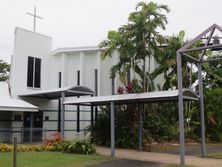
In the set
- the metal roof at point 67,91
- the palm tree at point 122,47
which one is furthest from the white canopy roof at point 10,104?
the palm tree at point 122,47

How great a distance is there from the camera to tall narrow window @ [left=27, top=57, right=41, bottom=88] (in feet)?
77.1

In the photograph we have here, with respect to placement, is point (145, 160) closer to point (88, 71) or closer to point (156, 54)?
point (156, 54)

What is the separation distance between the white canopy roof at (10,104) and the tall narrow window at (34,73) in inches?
66.3

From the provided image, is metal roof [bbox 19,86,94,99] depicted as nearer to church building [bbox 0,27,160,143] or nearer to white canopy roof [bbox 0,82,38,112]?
church building [bbox 0,27,160,143]

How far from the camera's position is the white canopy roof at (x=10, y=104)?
19.1 metres

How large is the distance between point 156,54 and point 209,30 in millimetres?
7194

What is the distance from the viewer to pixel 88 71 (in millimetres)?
26312

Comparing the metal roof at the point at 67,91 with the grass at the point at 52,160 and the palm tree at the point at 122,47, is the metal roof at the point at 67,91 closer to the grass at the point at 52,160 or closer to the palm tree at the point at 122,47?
the palm tree at the point at 122,47

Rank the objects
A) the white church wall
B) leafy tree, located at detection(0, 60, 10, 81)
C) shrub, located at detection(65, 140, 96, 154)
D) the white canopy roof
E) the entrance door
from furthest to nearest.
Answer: leafy tree, located at detection(0, 60, 10, 81) < the white church wall < the entrance door < the white canopy roof < shrub, located at detection(65, 140, 96, 154)

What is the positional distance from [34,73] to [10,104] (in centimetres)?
477

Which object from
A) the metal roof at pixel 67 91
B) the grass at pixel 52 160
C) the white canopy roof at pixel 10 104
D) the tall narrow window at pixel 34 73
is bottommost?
the grass at pixel 52 160

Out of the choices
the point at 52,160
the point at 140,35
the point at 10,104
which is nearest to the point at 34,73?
the point at 10,104

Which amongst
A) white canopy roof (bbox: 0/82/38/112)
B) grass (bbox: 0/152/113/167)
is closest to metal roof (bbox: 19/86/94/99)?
white canopy roof (bbox: 0/82/38/112)

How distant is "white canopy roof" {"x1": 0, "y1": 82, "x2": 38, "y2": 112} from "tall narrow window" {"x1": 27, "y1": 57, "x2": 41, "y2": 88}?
1.68m
